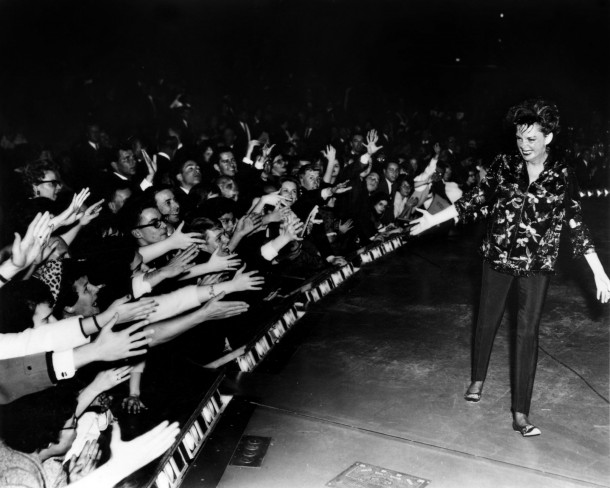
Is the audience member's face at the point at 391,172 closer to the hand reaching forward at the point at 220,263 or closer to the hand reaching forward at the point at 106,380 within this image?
the hand reaching forward at the point at 220,263

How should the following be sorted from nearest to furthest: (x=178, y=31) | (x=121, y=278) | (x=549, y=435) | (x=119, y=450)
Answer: (x=119, y=450) < (x=549, y=435) < (x=121, y=278) < (x=178, y=31)

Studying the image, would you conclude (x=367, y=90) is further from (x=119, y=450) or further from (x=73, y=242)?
(x=119, y=450)

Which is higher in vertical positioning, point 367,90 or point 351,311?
point 367,90

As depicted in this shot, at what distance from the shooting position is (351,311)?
6.11 metres

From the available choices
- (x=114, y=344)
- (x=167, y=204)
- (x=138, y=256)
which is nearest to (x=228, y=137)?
(x=167, y=204)

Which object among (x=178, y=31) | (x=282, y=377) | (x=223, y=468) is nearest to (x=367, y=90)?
(x=178, y=31)

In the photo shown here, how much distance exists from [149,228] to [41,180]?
1289 mm

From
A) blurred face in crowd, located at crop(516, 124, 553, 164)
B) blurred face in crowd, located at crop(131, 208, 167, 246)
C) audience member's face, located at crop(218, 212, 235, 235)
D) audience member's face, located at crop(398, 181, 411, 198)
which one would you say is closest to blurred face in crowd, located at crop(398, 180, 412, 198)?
audience member's face, located at crop(398, 181, 411, 198)

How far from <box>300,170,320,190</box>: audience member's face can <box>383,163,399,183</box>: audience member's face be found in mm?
2273

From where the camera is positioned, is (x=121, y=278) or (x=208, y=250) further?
(x=208, y=250)

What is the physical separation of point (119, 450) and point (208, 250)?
9.25ft

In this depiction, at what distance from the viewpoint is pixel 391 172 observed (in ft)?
30.2

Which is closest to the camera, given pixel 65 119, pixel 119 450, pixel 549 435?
pixel 119 450

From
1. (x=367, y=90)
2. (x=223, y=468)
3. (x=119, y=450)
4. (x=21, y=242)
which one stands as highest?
(x=367, y=90)
